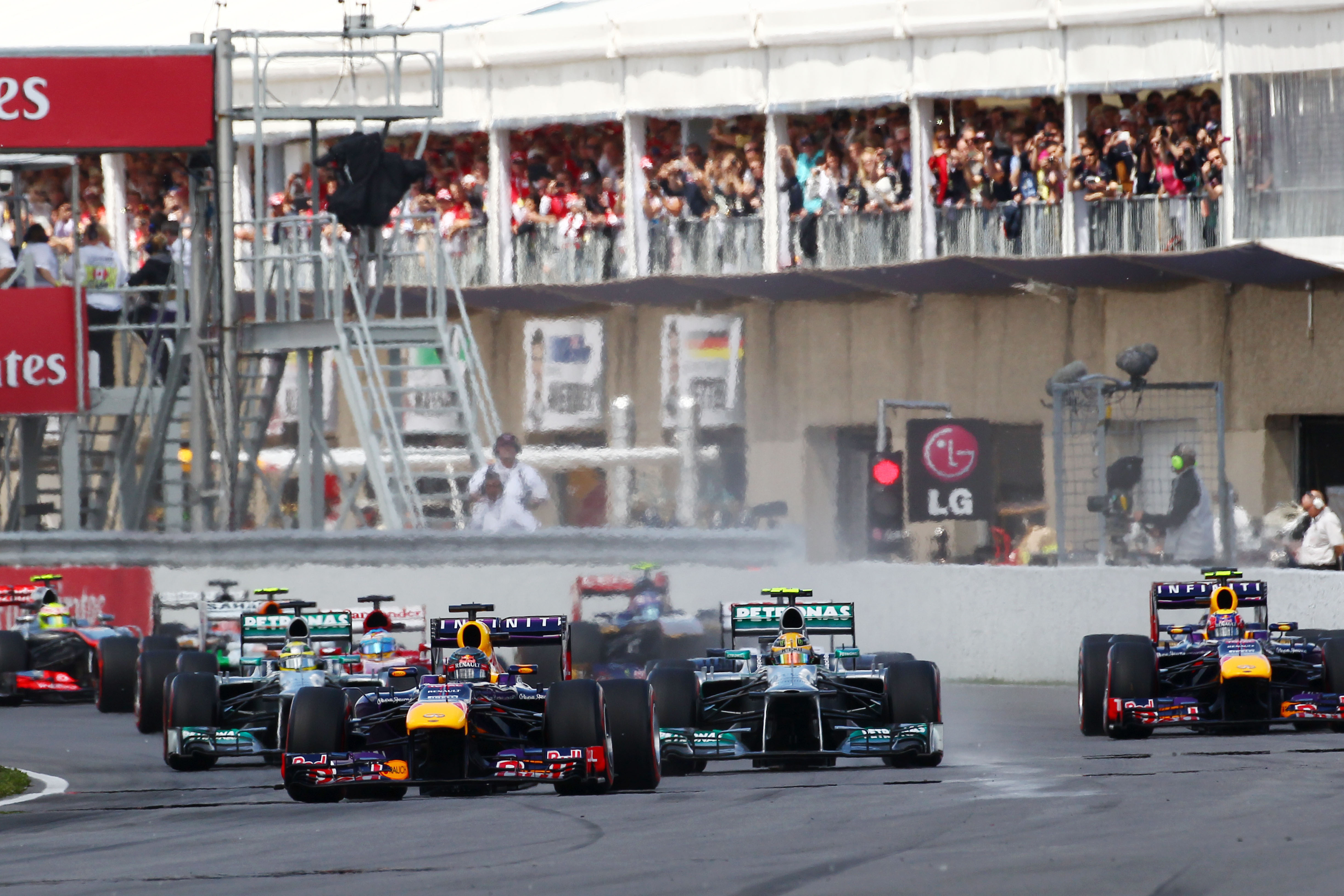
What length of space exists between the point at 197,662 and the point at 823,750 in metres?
5.06

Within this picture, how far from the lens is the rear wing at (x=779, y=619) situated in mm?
13414

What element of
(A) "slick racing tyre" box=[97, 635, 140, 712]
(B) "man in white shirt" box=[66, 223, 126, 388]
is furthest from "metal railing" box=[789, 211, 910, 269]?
(A) "slick racing tyre" box=[97, 635, 140, 712]

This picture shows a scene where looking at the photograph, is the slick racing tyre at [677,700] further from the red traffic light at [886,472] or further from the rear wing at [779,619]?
the red traffic light at [886,472]

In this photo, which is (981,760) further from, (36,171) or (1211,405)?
(36,171)

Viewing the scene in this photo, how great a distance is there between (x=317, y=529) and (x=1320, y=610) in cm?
855

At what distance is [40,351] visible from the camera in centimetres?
2400

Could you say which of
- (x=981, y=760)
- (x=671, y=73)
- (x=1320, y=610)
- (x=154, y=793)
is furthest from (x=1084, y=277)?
(x=154, y=793)

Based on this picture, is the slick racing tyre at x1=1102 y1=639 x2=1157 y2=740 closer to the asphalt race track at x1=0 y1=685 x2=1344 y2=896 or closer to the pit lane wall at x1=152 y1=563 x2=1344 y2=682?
the asphalt race track at x1=0 y1=685 x2=1344 y2=896

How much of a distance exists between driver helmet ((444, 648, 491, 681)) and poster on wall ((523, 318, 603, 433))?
1746 cm

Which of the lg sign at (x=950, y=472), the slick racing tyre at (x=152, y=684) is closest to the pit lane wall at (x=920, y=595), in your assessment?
the lg sign at (x=950, y=472)

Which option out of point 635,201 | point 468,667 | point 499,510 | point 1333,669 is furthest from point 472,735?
point 635,201

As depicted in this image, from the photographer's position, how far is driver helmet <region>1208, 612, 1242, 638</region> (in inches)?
540

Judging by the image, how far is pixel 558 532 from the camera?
18672mm

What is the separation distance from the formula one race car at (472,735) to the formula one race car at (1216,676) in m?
3.54
